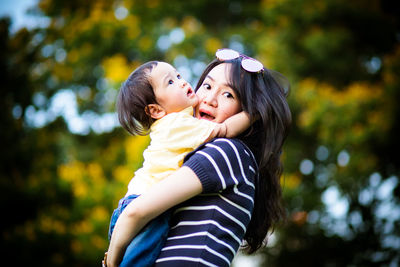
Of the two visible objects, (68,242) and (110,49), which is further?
(110,49)

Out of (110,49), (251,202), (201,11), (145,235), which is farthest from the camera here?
(201,11)

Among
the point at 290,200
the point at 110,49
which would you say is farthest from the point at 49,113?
the point at 290,200

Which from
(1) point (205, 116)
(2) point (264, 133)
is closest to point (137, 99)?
(1) point (205, 116)

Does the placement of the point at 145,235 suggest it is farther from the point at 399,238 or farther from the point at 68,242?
the point at 399,238

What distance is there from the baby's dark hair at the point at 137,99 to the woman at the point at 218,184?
0.22m

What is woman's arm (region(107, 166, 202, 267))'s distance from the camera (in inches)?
51.6

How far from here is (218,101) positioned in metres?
1.72

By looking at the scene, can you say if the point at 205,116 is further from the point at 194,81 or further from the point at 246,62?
the point at 194,81

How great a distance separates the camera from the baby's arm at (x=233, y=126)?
1.56 m

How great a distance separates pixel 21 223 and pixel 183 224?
6.23 m

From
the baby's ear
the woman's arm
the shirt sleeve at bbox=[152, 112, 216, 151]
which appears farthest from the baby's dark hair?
the woman's arm

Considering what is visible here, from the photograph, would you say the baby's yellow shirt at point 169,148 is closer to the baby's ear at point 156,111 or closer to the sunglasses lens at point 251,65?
the baby's ear at point 156,111

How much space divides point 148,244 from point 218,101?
2.19 feet

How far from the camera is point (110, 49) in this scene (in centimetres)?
879
